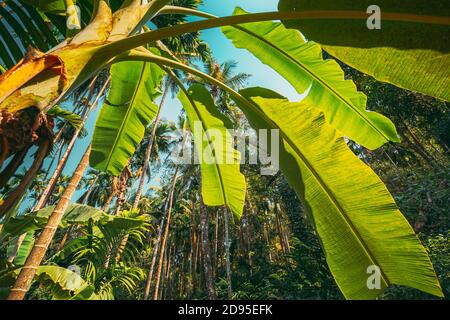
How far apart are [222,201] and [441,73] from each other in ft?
6.76

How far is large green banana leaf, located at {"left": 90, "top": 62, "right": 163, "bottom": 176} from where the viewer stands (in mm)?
2697

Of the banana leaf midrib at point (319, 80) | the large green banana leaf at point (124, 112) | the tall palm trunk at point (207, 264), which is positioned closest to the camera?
the banana leaf midrib at point (319, 80)

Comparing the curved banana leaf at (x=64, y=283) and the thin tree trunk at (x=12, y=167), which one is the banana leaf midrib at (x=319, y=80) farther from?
the curved banana leaf at (x=64, y=283)

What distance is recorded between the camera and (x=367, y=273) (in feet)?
5.82

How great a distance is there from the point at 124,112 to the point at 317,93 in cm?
178

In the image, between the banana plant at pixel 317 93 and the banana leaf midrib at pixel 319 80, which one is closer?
the banana plant at pixel 317 93

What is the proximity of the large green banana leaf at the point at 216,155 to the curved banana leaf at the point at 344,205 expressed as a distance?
2.29 feet

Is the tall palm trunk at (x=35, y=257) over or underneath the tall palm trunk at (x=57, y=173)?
underneath

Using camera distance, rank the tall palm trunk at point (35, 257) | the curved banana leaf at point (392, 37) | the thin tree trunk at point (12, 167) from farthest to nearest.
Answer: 1. the tall palm trunk at point (35, 257)
2. the curved banana leaf at point (392, 37)
3. the thin tree trunk at point (12, 167)

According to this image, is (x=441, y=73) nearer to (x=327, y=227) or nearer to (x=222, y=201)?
(x=327, y=227)

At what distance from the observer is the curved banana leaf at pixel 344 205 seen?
1685mm

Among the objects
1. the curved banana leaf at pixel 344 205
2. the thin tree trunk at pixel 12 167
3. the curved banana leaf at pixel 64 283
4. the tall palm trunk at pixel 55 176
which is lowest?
the thin tree trunk at pixel 12 167

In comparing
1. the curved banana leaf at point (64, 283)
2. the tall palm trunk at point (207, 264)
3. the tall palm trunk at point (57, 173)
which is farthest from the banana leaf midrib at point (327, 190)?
the tall palm trunk at point (207, 264)

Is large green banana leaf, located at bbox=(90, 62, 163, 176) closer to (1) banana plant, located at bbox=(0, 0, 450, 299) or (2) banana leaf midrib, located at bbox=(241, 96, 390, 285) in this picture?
(1) banana plant, located at bbox=(0, 0, 450, 299)
